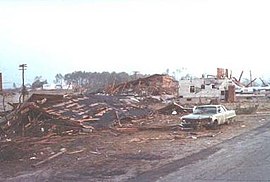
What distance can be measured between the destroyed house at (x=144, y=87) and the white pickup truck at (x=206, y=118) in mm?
25288

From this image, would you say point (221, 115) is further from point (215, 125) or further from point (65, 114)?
point (65, 114)

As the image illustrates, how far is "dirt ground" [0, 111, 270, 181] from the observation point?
14.5 meters

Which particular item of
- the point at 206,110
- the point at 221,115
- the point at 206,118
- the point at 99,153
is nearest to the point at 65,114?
the point at 206,118

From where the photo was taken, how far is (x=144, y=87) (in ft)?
197

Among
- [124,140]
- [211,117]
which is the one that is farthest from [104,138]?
[211,117]

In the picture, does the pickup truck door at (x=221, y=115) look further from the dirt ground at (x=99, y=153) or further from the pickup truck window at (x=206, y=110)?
the dirt ground at (x=99, y=153)

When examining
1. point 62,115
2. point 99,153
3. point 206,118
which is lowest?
point 99,153

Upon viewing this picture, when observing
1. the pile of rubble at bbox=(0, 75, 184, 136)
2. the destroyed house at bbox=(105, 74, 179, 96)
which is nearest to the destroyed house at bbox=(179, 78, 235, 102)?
the destroyed house at bbox=(105, 74, 179, 96)

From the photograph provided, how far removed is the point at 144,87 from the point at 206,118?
101ft

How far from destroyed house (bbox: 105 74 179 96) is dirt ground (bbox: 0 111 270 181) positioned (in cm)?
2838

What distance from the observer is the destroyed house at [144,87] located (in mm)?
57094

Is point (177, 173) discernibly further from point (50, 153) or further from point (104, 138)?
point (104, 138)

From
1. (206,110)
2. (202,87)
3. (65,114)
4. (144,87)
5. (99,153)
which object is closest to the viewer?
(99,153)

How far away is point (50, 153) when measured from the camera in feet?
62.7
